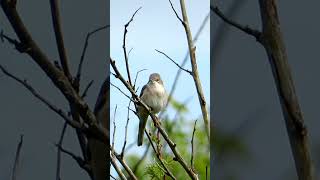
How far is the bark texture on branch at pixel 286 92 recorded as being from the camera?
0.99 ft

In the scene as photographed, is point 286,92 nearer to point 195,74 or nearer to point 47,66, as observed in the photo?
point 47,66

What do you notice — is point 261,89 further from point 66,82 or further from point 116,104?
point 116,104

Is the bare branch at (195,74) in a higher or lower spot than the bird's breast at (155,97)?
lower

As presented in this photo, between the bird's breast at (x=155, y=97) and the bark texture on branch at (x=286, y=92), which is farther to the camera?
the bird's breast at (x=155, y=97)

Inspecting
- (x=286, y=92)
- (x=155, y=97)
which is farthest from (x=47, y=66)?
(x=155, y=97)

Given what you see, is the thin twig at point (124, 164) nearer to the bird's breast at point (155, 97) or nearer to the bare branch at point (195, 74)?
the bare branch at point (195, 74)

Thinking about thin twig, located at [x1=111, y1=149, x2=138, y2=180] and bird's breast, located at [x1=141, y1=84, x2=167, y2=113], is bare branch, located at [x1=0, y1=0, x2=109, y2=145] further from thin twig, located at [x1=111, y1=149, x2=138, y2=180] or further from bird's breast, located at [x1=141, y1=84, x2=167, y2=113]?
bird's breast, located at [x1=141, y1=84, x2=167, y2=113]

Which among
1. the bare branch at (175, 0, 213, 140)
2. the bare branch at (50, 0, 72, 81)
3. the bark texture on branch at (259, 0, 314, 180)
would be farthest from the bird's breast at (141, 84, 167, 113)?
the bark texture on branch at (259, 0, 314, 180)

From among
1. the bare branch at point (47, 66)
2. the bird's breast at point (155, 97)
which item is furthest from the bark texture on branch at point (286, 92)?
the bird's breast at point (155, 97)

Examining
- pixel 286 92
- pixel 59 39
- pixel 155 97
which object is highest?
pixel 155 97

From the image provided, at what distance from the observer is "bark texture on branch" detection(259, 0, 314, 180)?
30 centimetres

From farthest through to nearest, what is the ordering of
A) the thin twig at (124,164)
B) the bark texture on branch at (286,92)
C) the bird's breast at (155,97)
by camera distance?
the bird's breast at (155,97), the thin twig at (124,164), the bark texture on branch at (286,92)

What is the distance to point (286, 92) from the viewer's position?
32cm

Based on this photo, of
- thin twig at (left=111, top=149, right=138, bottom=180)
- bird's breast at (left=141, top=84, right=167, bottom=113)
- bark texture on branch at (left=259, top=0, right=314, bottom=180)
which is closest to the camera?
bark texture on branch at (left=259, top=0, right=314, bottom=180)
